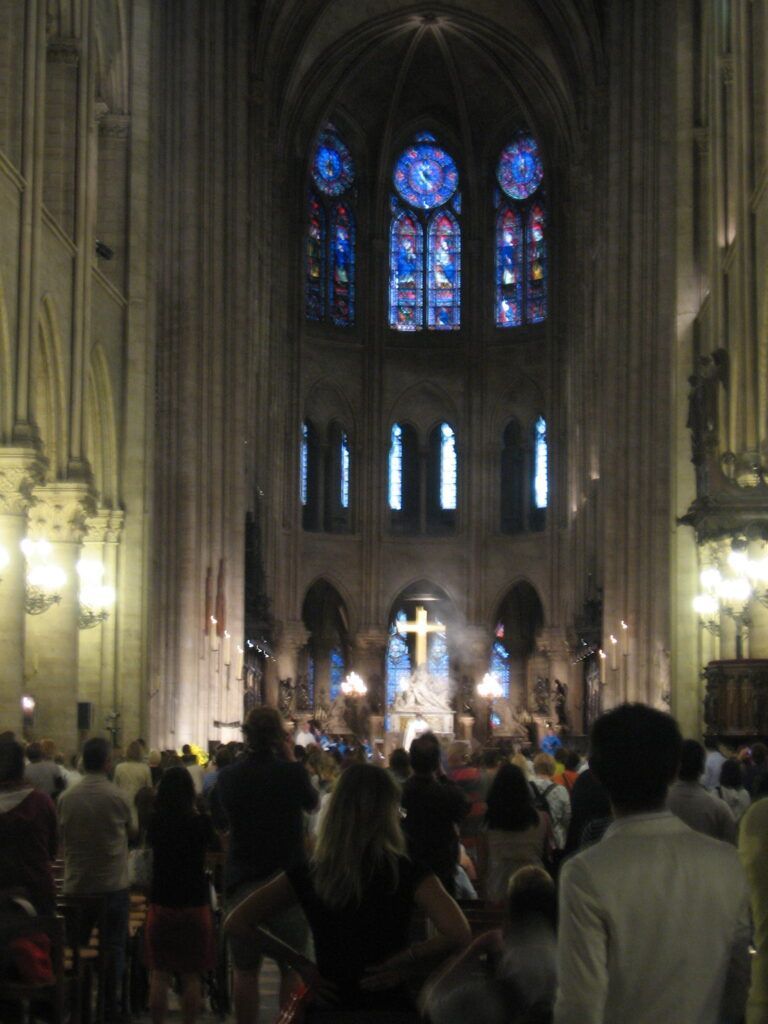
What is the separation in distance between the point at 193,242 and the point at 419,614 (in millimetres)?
14280

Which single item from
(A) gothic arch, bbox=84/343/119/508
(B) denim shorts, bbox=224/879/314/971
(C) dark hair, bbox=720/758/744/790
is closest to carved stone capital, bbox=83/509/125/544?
(A) gothic arch, bbox=84/343/119/508

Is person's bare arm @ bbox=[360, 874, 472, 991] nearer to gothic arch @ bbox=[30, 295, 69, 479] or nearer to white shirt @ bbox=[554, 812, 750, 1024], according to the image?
white shirt @ bbox=[554, 812, 750, 1024]

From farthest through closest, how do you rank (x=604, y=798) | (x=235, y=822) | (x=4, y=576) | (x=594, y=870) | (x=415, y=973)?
(x=4, y=576) < (x=604, y=798) < (x=235, y=822) < (x=415, y=973) < (x=594, y=870)

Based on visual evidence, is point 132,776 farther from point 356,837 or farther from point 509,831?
point 356,837

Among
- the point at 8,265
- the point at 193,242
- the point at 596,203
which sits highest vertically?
the point at 596,203

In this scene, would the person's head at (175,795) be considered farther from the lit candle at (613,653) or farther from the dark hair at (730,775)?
the lit candle at (613,653)

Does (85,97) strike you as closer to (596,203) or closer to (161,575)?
(161,575)

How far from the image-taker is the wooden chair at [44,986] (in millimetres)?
7797

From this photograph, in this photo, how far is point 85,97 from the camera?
2673 centimetres

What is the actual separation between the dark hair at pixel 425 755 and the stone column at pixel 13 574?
36.9ft

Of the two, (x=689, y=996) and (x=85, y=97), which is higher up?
(x=85, y=97)

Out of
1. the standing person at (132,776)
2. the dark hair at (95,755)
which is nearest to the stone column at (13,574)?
the standing person at (132,776)

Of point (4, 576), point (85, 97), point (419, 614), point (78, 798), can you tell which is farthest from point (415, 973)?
point (419, 614)

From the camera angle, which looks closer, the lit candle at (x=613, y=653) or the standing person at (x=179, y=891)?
the standing person at (x=179, y=891)
